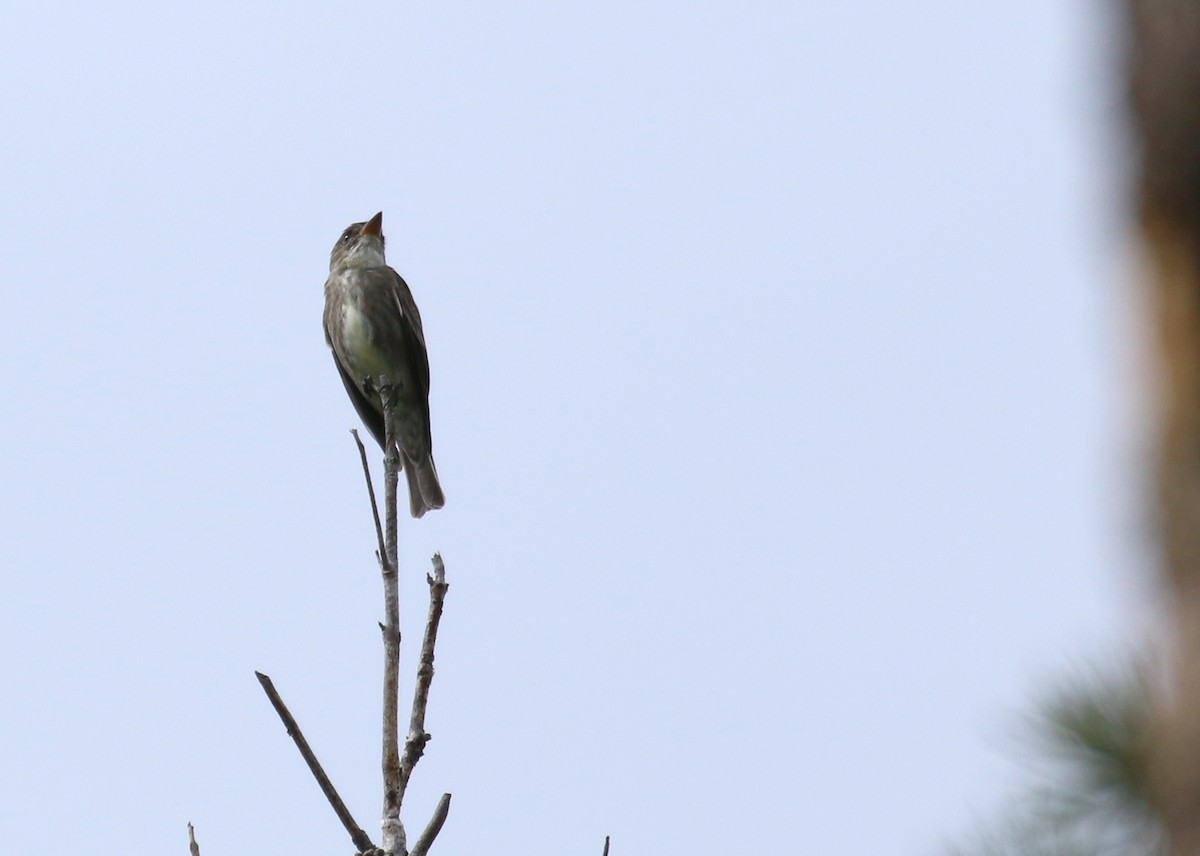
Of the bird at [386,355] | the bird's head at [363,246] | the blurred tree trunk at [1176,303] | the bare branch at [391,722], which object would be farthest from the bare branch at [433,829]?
the bird's head at [363,246]

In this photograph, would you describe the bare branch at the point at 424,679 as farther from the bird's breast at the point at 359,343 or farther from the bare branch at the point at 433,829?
the bird's breast at the point at 359,343

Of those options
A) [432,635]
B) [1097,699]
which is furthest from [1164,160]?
[432,635]

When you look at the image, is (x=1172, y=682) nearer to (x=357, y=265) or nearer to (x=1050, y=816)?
(x=1050, y=816)

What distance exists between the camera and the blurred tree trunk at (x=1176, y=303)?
0.92m

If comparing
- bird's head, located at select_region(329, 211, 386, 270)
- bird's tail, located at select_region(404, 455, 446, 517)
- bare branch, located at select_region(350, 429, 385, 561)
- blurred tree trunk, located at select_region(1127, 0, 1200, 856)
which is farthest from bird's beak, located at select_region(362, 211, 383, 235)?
blurred tree trunk, located at select_region(1127, 0, 1200, 856)

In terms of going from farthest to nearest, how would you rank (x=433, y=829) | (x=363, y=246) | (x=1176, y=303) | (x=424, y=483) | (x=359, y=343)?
(x=363, y=246) → (x=359, y=343) → (x=424, y=483) → (x=433, y=829) → (x=1176, y=303)

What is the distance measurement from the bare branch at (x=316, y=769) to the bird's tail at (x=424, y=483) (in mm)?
6421

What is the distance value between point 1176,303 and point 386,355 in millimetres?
9435

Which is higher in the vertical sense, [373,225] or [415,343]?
[373,225]

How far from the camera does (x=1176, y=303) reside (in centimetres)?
100

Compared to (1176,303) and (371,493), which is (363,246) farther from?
(1176,303)

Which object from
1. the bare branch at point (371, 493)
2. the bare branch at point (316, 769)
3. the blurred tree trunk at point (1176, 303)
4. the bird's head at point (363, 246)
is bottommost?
the blurred tree trunk at point (1176, 303)

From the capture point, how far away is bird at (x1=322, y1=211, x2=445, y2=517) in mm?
10031

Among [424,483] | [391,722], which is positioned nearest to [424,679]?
[391,722]
